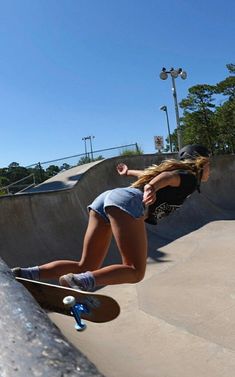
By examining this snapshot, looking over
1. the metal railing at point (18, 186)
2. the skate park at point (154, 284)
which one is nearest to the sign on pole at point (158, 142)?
the metal railing at point (18, 186)

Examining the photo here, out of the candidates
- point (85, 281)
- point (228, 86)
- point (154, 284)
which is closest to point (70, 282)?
point (85, 281)

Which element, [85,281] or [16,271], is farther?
[85,281]

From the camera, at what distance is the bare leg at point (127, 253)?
2842 millimetres

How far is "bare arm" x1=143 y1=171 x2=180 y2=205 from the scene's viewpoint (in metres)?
3.16

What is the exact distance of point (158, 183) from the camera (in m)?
3.22

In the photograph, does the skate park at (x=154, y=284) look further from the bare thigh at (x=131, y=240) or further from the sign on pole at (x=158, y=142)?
the sign on pole at (x=158, y=142)

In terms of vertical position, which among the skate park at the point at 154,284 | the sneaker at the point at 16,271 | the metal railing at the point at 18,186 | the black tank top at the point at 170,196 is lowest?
the skate park at the point at 154,284

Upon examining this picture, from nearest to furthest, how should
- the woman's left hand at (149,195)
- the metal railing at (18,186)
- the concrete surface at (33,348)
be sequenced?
the concrete surface at (33,348), the woman's left hand at (149,195), the metal railing at (18,186)


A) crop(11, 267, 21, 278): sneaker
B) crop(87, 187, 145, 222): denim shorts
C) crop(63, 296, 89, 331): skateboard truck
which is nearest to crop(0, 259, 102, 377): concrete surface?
crop(63, 296, 89, 331): skateboard truck

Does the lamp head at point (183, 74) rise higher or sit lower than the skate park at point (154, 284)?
higher

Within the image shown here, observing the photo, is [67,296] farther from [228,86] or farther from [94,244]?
[228,86]

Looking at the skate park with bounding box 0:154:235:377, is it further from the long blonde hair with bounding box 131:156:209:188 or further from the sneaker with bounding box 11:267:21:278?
the long blonde hair with bounding box 131:156:209:188

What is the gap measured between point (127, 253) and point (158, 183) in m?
0.63

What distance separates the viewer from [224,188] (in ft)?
67.7
